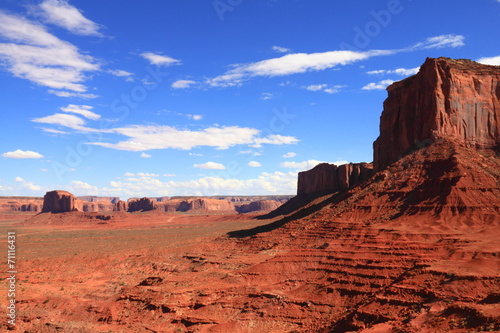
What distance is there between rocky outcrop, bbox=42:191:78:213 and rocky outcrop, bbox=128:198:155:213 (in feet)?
129

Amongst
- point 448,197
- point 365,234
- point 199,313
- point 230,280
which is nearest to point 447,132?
point 448,197

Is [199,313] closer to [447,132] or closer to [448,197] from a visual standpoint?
[448,197]

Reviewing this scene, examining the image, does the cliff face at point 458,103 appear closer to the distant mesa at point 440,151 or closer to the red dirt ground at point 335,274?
the distant mesa at point 440,151

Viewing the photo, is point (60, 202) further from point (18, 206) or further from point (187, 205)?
point (18, 206)

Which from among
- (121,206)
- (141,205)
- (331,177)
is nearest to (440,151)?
(331,177)

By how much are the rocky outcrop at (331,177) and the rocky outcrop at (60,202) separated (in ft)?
286

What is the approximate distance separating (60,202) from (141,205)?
44245mm

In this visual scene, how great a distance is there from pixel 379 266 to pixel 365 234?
22.2 feet

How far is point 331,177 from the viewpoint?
8394cm

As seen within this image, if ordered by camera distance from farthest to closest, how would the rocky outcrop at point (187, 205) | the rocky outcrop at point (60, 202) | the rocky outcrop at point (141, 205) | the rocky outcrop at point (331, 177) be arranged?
the rocky outcrop at point (187, 205), the rocky outcrop at point (141, 205), the rocky outcrop at point (60, 202), the rocky outcrop at point (331, 177)

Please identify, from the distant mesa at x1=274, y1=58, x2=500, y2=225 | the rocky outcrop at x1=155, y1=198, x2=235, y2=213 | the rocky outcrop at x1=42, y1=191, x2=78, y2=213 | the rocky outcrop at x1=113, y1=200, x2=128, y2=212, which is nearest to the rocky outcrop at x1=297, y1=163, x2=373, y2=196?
the distant mesa at x1=274, y1=58, x2=500, y2=225

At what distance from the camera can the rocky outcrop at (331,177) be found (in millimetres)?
75812

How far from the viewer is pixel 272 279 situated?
26453 mm

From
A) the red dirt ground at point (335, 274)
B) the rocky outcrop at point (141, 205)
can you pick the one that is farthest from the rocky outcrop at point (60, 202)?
the red dirt ground at point (335, 274)
